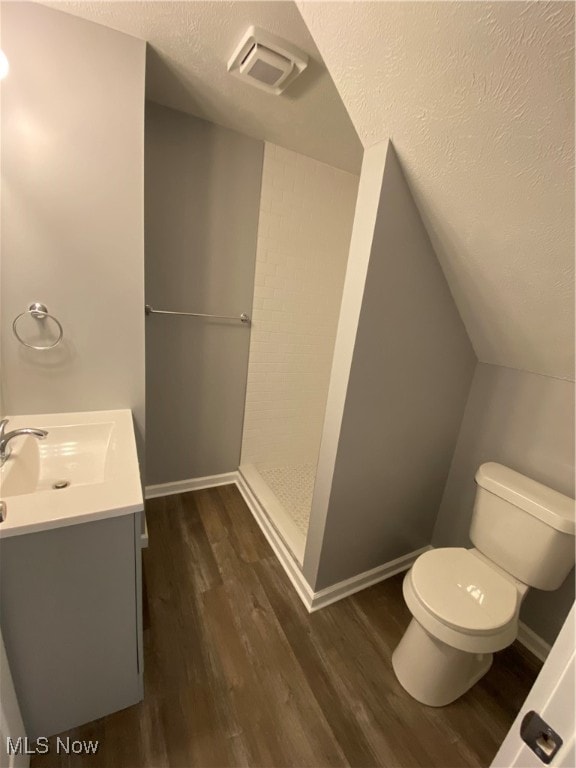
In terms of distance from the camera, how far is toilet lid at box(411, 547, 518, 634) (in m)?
1.10

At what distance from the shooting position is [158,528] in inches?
75.0

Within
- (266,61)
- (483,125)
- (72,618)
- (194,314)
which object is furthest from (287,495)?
(266,61)

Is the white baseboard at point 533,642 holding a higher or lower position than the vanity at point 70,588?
lower

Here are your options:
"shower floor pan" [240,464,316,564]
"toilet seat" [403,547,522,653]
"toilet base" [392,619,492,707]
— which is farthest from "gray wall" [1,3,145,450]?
"toilet base" [392,619,492,707]

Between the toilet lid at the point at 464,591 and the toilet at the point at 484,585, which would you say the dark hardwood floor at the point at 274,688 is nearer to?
the toilet at the point at 484,585

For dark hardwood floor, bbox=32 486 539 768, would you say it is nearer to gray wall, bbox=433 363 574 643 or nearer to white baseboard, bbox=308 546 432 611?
white baseboard, bbox=308 546 432 611

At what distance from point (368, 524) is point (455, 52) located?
1.69m

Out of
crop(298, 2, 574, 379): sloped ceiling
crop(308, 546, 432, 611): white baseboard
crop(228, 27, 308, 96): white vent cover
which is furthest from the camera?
crop(308, 546, 432, 611): white baseboard

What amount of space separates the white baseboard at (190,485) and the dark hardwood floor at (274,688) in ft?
1.58

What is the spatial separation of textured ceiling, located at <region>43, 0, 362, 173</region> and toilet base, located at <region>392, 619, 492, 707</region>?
2.25 meters

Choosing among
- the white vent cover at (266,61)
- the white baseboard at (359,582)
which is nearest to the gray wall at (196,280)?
the white vent cover at (266,61)

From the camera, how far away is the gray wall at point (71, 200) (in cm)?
111

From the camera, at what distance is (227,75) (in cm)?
135

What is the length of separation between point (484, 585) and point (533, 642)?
0.60m
